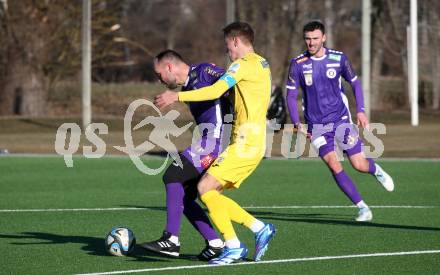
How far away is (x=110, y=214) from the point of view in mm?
13203

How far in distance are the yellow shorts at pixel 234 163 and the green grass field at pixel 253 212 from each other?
0.75m

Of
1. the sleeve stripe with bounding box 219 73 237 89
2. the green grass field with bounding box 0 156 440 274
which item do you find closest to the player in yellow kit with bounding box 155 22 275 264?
the sleeve stripe with bounding box 219 73 237 89

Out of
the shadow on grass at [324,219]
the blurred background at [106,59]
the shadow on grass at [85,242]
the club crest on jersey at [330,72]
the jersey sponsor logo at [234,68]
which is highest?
the blurred background at [106,59]

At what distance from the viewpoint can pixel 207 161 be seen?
9.55 metres

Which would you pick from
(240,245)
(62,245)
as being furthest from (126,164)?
(240,245)

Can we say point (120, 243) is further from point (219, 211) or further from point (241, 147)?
point (241, 147)

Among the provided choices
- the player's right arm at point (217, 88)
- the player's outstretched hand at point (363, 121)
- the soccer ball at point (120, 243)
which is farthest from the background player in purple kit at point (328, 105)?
the player's right arm at point (217, 88)

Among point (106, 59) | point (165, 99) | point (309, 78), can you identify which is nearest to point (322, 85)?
point (309, 78)

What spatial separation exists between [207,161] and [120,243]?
3.55 ft

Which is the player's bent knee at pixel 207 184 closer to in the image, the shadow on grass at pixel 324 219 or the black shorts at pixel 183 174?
the black shorts at pixel 183 174

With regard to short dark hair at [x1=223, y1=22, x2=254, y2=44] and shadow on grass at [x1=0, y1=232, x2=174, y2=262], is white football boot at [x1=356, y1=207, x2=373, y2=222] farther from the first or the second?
short dark hair at [x1=223, y1=22, x2=254, y2=44]

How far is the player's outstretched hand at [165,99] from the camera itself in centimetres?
859

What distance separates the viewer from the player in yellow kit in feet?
30.4

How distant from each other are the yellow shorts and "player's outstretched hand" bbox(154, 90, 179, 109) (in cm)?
85
